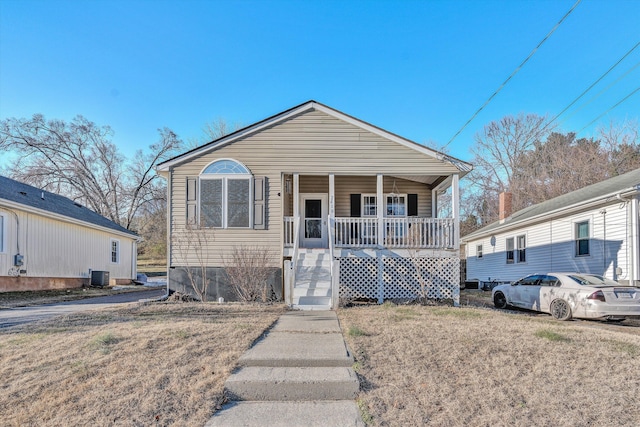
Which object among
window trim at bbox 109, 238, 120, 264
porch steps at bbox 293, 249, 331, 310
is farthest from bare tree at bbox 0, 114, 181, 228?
porch steps at bbox 293, 249, 331, 310

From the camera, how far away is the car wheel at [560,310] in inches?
369

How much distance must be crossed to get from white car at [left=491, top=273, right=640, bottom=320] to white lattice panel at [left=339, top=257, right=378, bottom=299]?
4174 mm

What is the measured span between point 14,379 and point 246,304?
5.91m

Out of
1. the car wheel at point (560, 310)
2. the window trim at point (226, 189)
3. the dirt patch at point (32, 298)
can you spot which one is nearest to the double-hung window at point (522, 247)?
the car wheel at point (560, 310)

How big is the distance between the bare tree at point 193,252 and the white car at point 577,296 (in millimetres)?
8946

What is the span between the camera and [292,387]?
419cm

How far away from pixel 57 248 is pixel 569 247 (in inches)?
784

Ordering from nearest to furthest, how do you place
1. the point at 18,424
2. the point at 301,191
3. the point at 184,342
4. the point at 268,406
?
the point at 18,424, the point at 268,406, the point at 184,342, the point at 301,191

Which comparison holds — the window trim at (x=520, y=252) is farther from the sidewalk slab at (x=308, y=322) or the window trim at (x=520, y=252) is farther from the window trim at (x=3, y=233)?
the window trim at (x=3, y=233)

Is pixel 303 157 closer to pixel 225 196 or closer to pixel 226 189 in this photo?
pixel 226 189

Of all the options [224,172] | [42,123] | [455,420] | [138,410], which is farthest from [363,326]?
[42,123]

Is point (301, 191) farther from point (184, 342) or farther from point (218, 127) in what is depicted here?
point (218, 127)

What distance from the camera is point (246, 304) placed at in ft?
32.9

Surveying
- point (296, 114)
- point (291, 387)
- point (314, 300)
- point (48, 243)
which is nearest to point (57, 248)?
point (48, 243)
